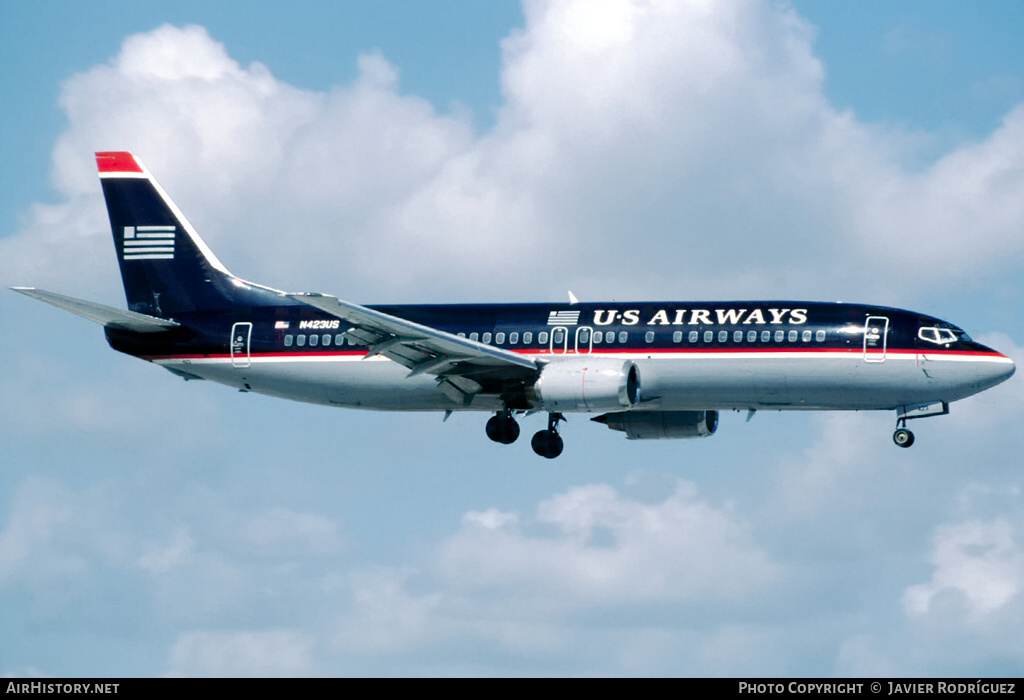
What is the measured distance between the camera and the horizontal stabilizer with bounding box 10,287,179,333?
226 feet

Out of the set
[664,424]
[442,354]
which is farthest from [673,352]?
[442,354]

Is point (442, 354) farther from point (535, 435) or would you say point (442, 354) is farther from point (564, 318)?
point (535, 435)

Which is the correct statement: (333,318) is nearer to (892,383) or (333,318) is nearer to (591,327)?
(591,327)

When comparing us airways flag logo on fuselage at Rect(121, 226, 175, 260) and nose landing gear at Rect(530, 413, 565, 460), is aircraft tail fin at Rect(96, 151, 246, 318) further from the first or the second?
nose landing gear at Rect(530, 413, 565, 460)

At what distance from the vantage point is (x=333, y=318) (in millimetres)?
74312

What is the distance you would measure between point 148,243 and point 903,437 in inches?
1513

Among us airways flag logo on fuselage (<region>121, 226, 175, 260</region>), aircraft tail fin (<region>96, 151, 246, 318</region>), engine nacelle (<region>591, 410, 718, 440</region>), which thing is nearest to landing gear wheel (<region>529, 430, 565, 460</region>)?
engine nacelle (<region>591, 410, 718, 440</region>)

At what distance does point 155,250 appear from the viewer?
81250mm

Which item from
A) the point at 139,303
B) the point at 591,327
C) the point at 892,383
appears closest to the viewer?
the point at 892,383

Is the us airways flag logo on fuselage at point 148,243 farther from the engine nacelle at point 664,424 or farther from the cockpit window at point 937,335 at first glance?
the cockpit window at point 937,335
